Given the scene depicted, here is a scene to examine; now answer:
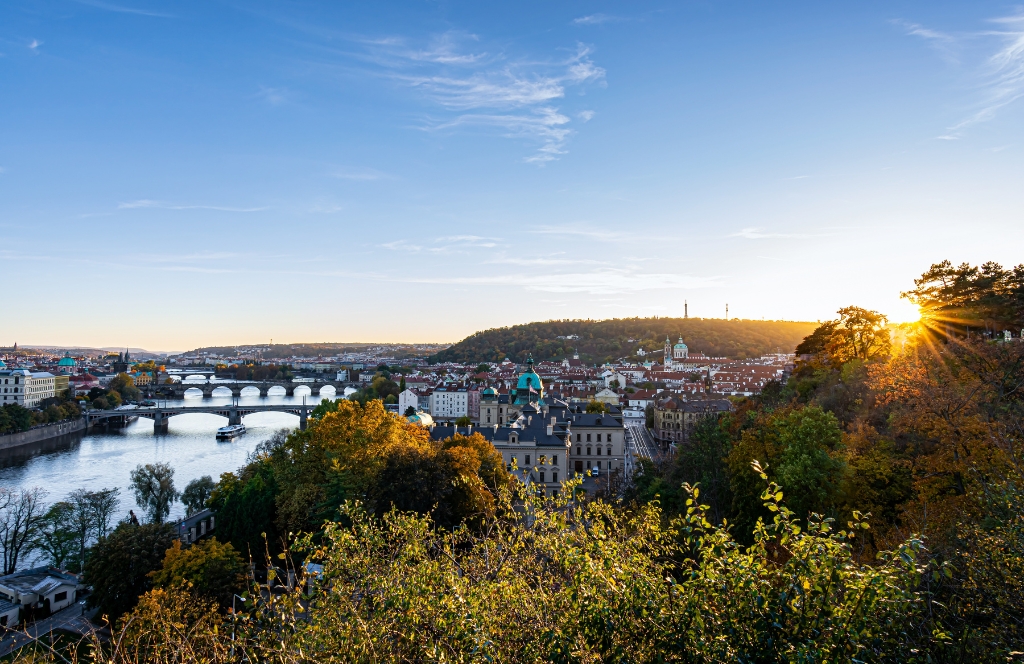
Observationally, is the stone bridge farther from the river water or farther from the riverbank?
the riverbank

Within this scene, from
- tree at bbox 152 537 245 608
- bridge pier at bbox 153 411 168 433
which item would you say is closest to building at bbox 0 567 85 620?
tree at bbox 152 537 245 608

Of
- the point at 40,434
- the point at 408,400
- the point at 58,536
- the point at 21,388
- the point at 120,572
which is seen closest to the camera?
the point at 120,572

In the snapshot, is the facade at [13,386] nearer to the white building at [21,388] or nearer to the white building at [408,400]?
the white building at [21,388]

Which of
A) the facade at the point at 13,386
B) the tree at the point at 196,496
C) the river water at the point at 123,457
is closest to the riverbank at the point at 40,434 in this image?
the river water at the point at 123,457

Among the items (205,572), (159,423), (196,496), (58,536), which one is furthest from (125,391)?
(205,572)

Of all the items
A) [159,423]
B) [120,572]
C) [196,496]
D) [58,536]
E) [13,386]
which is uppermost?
[13,386]

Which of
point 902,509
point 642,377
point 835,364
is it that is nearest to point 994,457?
point 902,509

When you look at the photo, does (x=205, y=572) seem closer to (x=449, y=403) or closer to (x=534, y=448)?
(x=534, y=448)

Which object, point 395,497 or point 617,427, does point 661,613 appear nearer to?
point 395,497
